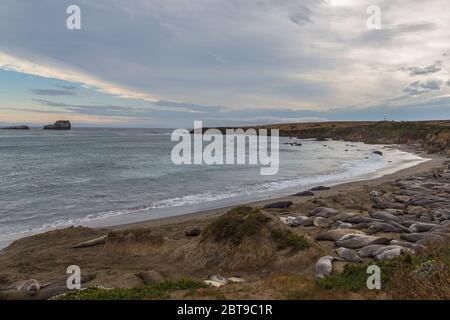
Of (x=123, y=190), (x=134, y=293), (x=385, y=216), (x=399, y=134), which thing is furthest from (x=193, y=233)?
(x=399, y=134)

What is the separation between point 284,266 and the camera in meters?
10.4

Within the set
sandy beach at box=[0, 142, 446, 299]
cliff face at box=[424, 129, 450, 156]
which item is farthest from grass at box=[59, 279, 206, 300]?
cliff face at box=[424, 129, 450, 156]

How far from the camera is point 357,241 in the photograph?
11.9 meters

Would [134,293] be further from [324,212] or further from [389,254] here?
[324,212]

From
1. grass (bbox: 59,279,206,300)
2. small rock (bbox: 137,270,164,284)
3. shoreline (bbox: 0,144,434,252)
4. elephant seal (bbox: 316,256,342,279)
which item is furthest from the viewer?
shoreline (bbox: 0,144,434,252)

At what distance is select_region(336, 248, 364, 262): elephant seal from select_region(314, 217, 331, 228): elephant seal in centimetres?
359

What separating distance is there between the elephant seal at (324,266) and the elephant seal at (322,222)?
4.41m

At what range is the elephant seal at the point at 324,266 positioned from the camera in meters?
9.27

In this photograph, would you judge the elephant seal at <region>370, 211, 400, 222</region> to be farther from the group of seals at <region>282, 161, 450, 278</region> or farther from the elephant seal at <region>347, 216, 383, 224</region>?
the elephant seal at <region>347, 216, 383, 224</region>

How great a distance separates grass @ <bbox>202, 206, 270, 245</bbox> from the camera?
11.3 meters

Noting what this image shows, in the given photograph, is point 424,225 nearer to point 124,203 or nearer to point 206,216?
point 206,216

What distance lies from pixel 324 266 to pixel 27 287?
6.86m

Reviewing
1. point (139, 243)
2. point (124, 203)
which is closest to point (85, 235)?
point (139, 243)
